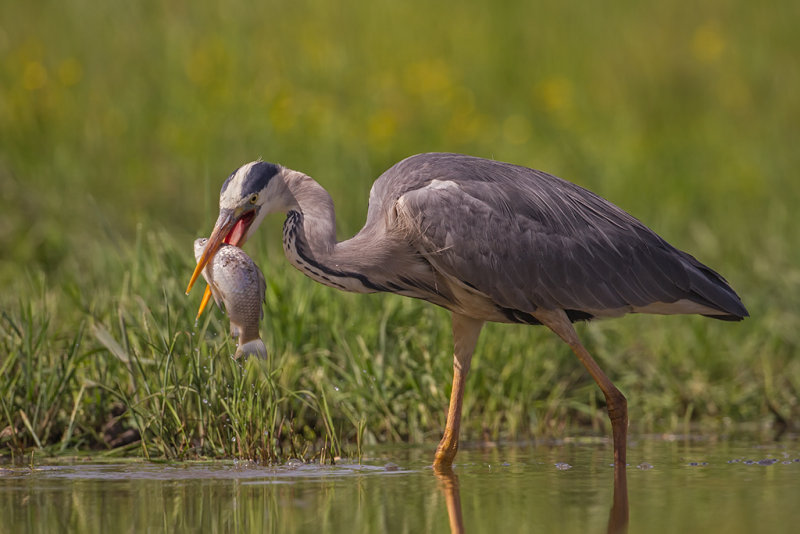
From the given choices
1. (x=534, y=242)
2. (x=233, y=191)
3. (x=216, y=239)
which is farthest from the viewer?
(x=534, y=242)

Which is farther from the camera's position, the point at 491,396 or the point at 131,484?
the point at 491,396

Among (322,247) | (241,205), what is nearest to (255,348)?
(241,205)

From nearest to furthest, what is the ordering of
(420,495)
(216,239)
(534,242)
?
1. (420,495)
2. (216,239)
3. (534,242)

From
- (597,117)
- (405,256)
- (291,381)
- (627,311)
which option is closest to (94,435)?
(291,381)

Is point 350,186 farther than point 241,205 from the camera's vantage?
Yes

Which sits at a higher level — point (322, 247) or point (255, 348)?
point (322, 247)

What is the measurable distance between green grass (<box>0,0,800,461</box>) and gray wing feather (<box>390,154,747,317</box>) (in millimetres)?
811

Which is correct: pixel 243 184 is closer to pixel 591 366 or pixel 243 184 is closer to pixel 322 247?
pixel 322 247

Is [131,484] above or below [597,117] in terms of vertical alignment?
Result: below

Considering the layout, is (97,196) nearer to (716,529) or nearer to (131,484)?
(131,484)

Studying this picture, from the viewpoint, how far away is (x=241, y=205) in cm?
600

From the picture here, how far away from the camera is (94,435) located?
631 cm

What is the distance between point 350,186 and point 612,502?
6890 mm

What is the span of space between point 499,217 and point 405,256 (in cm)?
49
